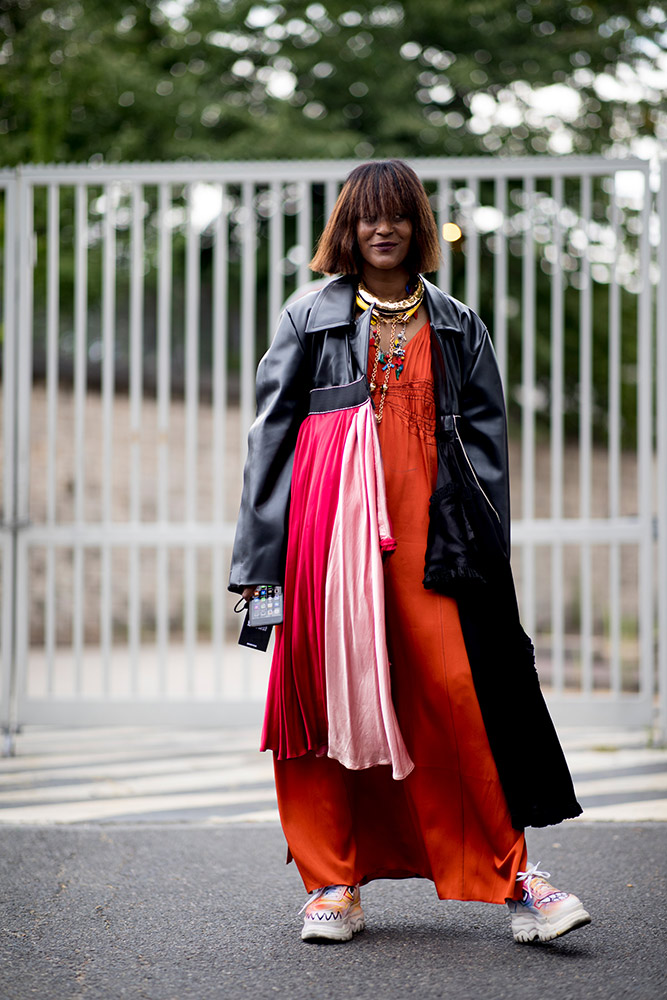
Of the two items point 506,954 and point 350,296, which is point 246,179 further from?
point 506,954

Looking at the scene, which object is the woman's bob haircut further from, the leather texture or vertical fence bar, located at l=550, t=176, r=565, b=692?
vertical fence bar, located at l=550, t=176, r=565, b=692

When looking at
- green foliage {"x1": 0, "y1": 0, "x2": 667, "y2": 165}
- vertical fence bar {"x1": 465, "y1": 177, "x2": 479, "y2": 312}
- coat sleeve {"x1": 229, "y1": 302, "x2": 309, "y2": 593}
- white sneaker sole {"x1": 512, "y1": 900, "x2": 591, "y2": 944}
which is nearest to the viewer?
white sneaker sole {"x1": 512, "y1": 900, "x2": 591, "y2": 944}

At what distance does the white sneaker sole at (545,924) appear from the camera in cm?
273

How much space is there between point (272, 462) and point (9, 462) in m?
3.00

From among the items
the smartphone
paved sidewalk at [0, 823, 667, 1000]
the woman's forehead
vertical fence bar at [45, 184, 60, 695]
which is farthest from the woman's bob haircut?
vertical fence bar at [45, 184, 60, 695]

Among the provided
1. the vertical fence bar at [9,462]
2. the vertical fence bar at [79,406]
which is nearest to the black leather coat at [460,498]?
the vertical fence bar at [9,462]

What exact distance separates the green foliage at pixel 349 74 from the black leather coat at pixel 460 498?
12693 millimetres

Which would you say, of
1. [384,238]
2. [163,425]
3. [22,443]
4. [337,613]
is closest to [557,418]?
[163,425]

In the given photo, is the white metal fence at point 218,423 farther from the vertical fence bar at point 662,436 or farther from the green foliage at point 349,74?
the green foliage at point 349,74

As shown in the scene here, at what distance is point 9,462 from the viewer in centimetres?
570

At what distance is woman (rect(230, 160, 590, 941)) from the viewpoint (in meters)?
2.84

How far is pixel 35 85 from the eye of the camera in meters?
14.3

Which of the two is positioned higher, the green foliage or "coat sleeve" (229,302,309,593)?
the green foliage

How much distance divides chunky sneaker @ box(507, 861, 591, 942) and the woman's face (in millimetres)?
1507
